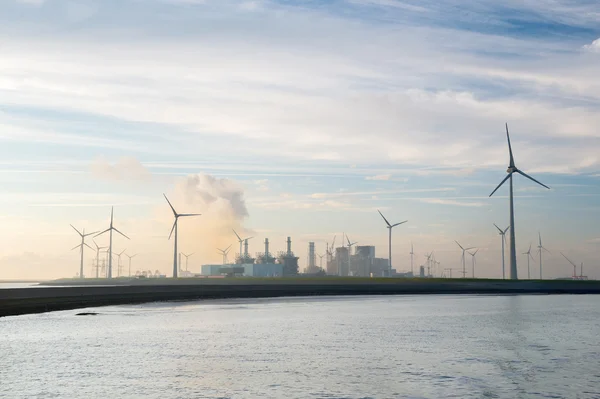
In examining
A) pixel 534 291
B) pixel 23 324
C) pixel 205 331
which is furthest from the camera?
pixel 534 291

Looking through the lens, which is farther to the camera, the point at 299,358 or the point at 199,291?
the point at 199,291

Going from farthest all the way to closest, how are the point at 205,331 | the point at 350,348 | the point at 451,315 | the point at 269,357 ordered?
the point at 451,315 → the point at 205,331 → the point at 350,348 → the point at 269,357

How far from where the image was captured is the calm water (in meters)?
21.7

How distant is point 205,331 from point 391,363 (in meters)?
16.4

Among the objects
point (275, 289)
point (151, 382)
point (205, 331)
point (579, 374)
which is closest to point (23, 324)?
point (205, 331)

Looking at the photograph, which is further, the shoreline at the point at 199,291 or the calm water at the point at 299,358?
the shoreline at the point at 199,291

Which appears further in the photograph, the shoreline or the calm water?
the shoreline

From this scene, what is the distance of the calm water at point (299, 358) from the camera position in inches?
855

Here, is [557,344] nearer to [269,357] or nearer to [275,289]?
[269,357]

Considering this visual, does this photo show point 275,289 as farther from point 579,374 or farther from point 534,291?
point 579,374

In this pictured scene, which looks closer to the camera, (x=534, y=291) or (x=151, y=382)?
(x=151, y=382)

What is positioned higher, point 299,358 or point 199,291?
point 199,291

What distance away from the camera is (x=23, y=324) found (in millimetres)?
46906

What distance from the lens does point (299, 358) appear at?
2919cm
